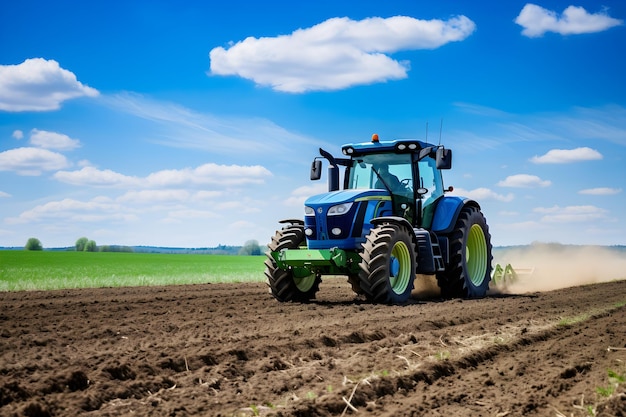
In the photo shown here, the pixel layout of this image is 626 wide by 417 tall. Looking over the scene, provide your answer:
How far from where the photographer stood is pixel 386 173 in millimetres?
13078

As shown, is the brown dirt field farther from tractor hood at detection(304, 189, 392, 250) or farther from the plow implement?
the plow implement

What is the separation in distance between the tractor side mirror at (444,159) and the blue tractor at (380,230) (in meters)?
0.02

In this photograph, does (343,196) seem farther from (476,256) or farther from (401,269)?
(476,256)

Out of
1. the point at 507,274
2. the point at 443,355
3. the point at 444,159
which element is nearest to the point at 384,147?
the point at 444,159

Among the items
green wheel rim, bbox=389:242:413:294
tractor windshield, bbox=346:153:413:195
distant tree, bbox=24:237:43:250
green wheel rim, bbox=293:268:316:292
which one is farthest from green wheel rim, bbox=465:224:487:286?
distant tree, bbox=24:237:43:250

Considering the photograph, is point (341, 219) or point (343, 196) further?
point (343, 196)

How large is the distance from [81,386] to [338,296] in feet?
29.1

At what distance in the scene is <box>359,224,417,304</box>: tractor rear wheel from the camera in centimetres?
1139

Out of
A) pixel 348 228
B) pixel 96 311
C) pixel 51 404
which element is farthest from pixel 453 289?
pixel 51 404

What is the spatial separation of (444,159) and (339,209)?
1968 millimetres

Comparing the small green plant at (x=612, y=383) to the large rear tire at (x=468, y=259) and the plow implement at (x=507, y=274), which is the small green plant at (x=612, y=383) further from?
the plow implement at (x=507, y=274)

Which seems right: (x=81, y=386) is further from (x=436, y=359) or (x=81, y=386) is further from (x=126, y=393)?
(x=436, y=359)

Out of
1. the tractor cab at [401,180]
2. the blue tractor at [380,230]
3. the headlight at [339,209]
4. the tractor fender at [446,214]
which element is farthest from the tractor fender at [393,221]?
the tractor fender at [446,214]

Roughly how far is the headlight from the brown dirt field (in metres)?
1.63
